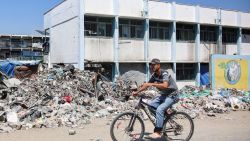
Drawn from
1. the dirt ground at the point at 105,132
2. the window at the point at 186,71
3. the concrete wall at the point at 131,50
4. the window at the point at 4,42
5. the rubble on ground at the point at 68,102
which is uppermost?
the window at the point at 4,42

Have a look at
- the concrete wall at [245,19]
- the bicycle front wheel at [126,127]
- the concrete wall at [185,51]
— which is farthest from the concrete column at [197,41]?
the bicycle front wheel at [126,127]

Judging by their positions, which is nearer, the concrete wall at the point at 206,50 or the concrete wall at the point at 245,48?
the concrete wall at the point at 206,50

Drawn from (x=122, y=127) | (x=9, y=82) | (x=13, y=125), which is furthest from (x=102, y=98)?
(x=122, y=127)

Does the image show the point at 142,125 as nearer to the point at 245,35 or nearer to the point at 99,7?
the point at 99,7

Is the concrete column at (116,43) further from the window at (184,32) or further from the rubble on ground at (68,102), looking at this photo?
the window at (184,32)

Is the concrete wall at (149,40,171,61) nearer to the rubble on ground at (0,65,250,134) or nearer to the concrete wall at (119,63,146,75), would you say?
the concrete wall at (119,63,146,75)

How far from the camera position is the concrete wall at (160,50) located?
29108mm

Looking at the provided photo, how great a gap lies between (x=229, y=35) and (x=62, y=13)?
52.8ft

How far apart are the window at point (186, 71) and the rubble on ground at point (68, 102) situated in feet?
31.1

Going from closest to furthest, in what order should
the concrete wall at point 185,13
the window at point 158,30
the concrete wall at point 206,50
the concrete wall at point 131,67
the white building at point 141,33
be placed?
1. the white building at point 141,33
2. the concrete wall at point 131,67
3. the window at point 158,30
4. the concrete wall at point 185,13
5. the concrete wall at point 206,50

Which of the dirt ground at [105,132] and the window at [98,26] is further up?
the window at [98,26]

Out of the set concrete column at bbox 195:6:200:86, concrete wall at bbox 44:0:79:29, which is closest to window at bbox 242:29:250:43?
concrete column at bbox 195:6:200:86

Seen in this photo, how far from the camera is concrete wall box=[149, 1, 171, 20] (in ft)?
93.4

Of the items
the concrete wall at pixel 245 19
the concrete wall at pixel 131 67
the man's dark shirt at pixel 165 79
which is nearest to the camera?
the man's dark shirt at pixel 165 79
